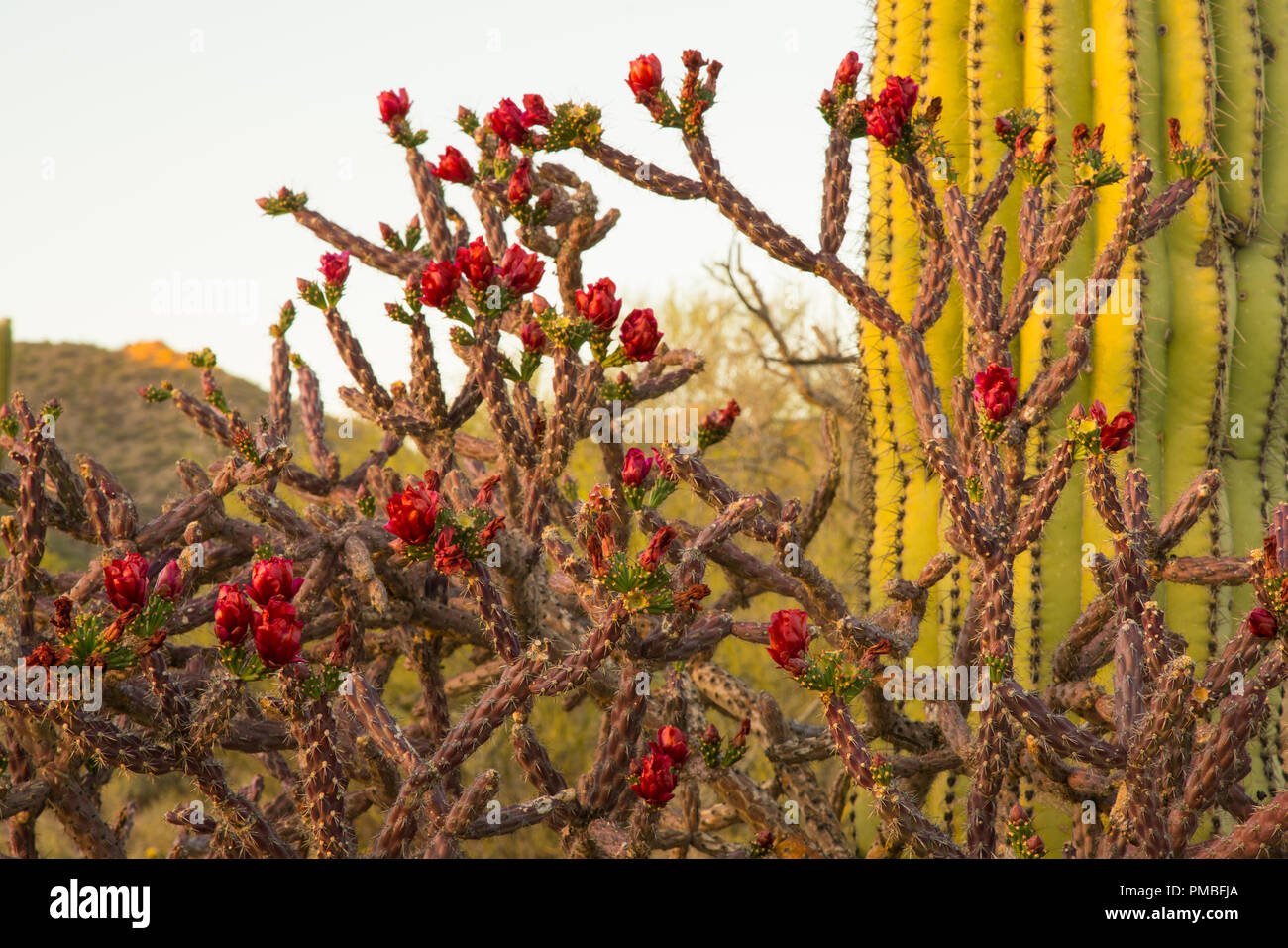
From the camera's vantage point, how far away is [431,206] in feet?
14.5

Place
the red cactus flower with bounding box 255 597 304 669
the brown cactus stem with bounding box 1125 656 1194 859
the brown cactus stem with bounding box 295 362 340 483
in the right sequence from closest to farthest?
the red cactus flower with bounding box 255 597 304 669 < the brown cactus stem with bounding box 1125 656 1194 859 < the brown cactus stem with bounding box 295 362 340 483

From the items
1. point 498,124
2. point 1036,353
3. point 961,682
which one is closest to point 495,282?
point 498,124

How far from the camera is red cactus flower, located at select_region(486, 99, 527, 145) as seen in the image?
155 inches

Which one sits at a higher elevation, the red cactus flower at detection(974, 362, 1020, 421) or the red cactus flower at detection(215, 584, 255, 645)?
the red cactus flower at detection(974, 362, 1020, 421)

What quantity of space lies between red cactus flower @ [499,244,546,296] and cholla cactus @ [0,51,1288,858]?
1 cm

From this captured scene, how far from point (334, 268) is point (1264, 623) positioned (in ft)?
10.9

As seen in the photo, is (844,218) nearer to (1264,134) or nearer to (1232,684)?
(1232,684)

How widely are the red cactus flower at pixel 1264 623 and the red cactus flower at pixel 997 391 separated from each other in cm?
80

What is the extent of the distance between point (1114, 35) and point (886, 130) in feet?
6.77

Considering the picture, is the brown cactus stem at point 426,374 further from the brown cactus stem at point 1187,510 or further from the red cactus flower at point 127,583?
the brown cactus stem at point 1187,510

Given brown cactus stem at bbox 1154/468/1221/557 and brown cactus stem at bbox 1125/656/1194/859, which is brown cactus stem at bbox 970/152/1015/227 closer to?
Answer: brown cactus stem at bbox 1154/468/1221/557

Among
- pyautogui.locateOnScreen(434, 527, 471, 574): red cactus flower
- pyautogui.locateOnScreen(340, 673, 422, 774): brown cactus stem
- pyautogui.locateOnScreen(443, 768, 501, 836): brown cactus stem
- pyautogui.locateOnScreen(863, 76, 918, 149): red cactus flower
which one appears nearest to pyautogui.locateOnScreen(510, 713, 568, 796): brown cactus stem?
pyautogui.locateOnScreen(443, 768, 501, 836): brown cactus stem

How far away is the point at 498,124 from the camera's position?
3.93 m
